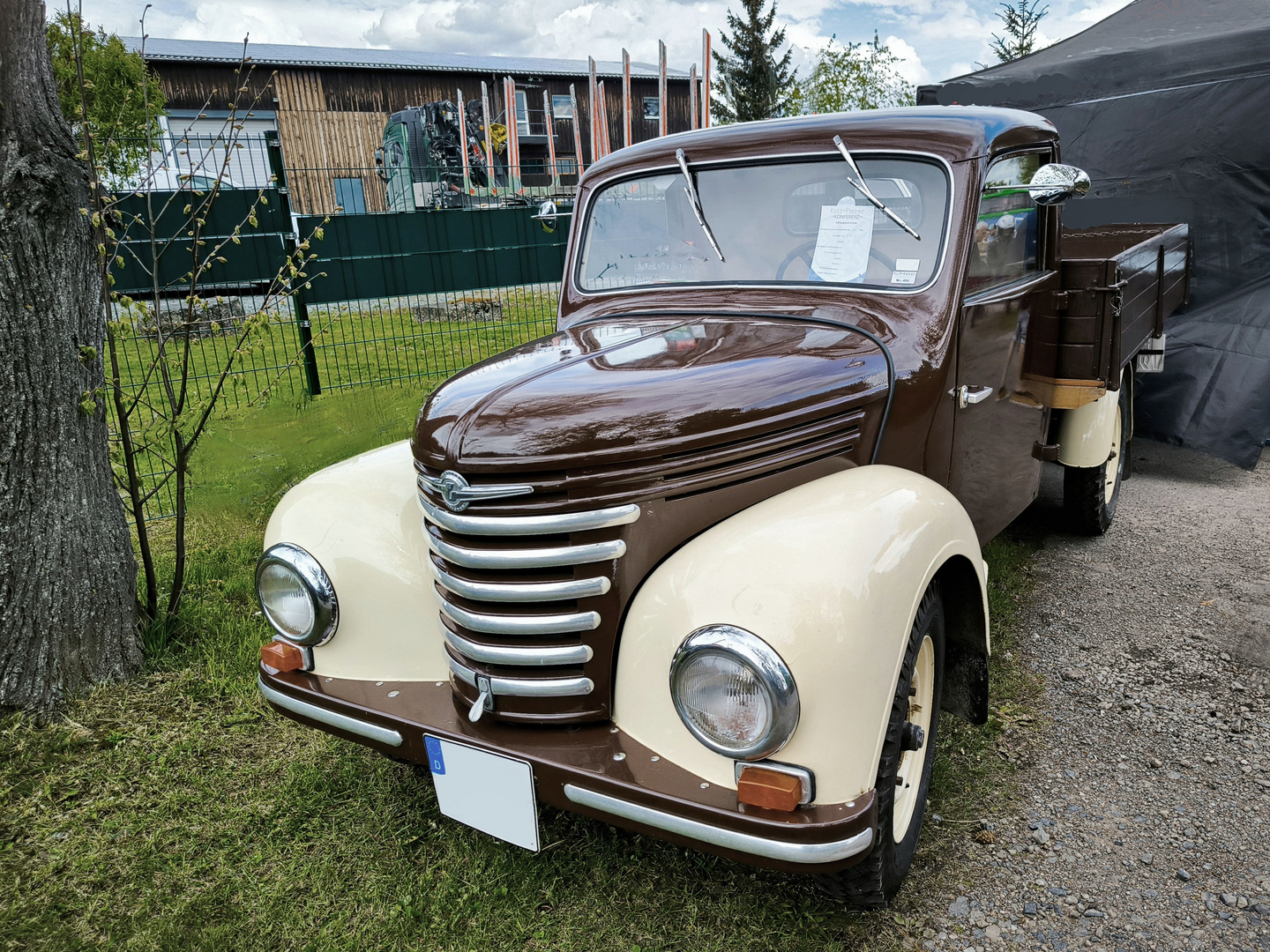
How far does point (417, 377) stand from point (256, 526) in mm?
2315

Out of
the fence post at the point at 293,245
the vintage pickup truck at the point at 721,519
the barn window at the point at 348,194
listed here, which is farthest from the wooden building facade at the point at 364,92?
the vintage pickup truck at the point at 721,519

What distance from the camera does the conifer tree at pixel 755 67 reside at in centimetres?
3103

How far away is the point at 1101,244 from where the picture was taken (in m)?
4.95

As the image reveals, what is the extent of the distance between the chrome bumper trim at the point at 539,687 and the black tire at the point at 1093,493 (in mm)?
3206

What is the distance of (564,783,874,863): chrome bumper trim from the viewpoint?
167cm

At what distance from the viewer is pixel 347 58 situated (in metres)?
27.2

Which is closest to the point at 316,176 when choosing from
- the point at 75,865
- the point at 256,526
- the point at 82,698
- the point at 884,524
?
the point at 256,526

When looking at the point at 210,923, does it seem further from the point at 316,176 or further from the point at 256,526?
the point at 316,176

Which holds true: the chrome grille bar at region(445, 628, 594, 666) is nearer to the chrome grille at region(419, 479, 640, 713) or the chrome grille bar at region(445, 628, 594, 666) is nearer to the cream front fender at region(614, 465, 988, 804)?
the chrome grille at region(419, 479, 640, 713)

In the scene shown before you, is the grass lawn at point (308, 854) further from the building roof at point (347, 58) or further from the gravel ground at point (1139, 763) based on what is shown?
the building roof at point (347, 58)

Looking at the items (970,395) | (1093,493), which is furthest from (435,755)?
(1093,493)

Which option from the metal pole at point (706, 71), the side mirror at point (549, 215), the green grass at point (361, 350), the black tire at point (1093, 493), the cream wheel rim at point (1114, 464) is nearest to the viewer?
the side mirror at point (549, 215)

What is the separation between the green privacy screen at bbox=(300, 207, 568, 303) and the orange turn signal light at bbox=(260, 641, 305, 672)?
14.2 feet

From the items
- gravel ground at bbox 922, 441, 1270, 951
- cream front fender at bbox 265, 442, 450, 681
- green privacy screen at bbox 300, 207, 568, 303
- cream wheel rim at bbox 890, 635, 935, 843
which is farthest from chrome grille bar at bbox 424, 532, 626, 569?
green privacy screen at bbox 300, 207, 568, 303
